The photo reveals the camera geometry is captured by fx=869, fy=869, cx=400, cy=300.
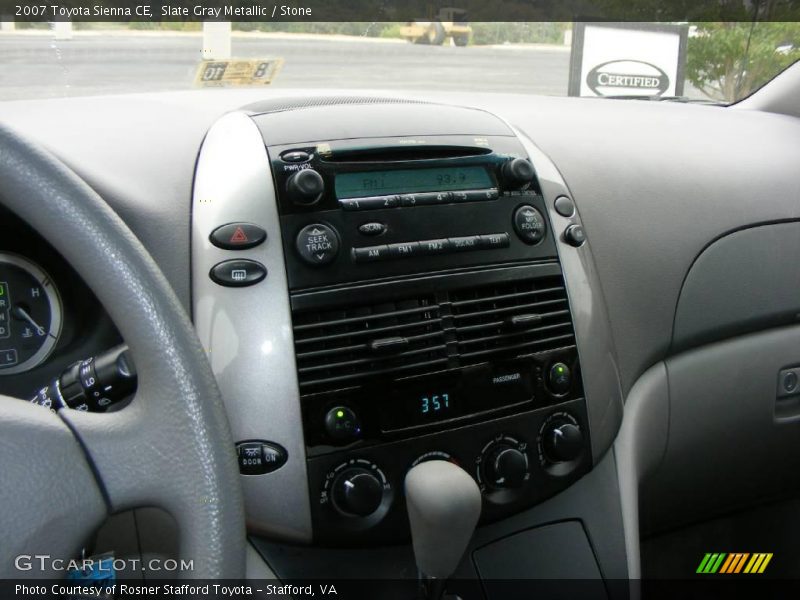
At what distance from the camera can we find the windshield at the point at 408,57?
1.38m

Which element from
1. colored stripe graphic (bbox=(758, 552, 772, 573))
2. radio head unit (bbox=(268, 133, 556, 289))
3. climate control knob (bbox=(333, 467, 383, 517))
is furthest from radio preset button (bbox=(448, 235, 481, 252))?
colored stripe graphic (bbox=(758, 552, 772, 573))

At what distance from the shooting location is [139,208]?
1.28 m

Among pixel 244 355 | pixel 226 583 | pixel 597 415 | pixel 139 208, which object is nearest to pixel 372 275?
pixel 244 355

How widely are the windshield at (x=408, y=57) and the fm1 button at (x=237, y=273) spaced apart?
381 mm

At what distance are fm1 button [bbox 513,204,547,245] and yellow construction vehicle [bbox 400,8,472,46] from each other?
0.35 metres

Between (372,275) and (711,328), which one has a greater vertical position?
(372,275)

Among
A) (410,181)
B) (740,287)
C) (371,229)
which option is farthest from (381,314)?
(740,287)

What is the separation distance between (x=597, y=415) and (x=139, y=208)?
84cm

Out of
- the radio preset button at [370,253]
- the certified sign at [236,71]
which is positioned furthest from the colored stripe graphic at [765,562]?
the certified sign at [236,71]

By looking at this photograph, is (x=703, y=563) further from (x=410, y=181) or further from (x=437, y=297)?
(x=410, y=181)

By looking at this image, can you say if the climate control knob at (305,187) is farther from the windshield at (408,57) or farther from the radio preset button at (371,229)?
the windshield at (408,57)

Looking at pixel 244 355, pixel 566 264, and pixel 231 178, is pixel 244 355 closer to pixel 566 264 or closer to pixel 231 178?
pixel 231 178

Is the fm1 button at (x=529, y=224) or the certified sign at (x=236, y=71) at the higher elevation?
the certified sign at (x=236, y=71)

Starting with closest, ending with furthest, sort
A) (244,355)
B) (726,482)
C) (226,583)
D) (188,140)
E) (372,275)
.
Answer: (226,583), (244,355), (372,275), (188,140), (726,482)
